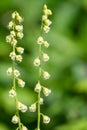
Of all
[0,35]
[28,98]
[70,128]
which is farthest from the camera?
[0,35]

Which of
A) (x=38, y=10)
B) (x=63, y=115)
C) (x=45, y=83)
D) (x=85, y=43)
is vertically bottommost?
(x=63, y=115)

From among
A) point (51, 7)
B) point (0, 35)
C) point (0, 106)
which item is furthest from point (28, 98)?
point (51, 7)

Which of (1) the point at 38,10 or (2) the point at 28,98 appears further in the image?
(1) the point at 38,10

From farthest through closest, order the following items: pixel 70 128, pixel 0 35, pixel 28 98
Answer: pixel 0 35 → pixel 28 98 → pixel 70 128

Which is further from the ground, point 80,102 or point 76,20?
point 76,20

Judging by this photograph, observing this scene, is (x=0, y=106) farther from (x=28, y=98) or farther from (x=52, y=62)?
(x=52, y=62)

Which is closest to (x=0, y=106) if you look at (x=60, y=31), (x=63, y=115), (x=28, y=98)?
(x=28, y=98)

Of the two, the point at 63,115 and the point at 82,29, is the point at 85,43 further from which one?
the point at 63,115
